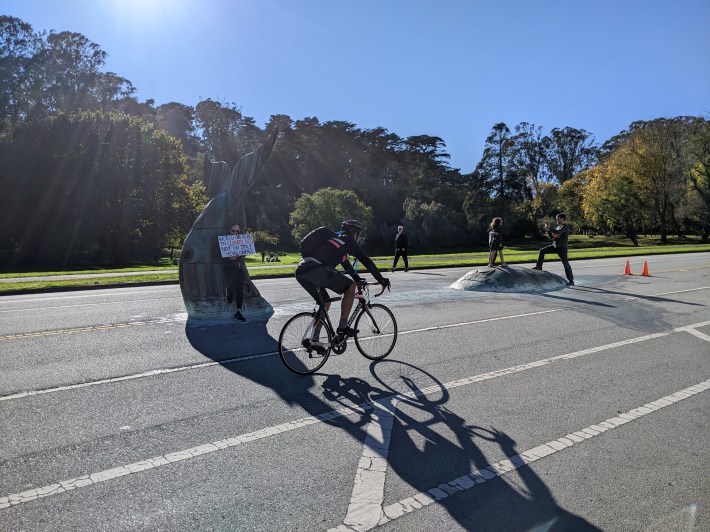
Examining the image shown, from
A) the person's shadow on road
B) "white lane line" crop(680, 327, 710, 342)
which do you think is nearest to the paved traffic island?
"white lane line" crop(680, 327, 710, 342)

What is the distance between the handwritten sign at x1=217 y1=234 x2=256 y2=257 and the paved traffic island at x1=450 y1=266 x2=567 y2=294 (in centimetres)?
716

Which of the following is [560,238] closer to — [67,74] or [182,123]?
[67,74]

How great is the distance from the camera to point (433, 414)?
16.8 feet

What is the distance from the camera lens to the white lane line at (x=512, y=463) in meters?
3.44

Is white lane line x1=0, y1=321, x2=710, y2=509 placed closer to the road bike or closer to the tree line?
the road bike

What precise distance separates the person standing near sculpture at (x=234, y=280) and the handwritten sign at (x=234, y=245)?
11 centimetres

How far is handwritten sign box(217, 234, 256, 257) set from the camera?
9836 millimetres

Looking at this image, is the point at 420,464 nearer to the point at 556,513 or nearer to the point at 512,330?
the point at 556,513

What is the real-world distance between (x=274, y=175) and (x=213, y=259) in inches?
2742

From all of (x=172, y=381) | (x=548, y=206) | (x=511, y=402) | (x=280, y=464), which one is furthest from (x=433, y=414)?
(x=548, y=206)

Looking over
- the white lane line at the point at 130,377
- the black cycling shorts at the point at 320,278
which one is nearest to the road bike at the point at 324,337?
the black cycling shorts at the point at 320,278

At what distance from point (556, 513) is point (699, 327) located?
7.98 m

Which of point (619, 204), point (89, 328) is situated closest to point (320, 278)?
point (89, 328)

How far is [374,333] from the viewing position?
287 inches
